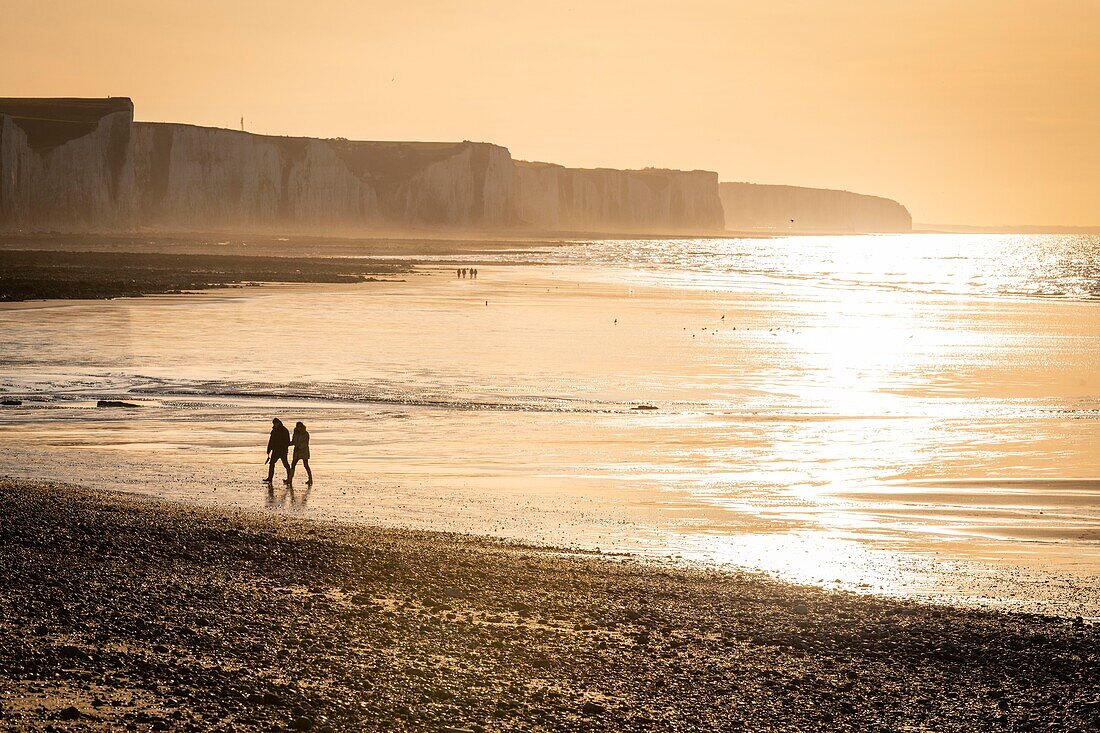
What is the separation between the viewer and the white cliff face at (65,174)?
122 metres

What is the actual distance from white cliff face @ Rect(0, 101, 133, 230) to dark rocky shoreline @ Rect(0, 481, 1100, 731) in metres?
122

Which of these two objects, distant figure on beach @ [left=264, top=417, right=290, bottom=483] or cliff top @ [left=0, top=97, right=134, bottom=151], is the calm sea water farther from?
cliff top @ [left=0, top=97, right=134, bottom=151]

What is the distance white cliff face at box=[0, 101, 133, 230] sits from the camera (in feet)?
399

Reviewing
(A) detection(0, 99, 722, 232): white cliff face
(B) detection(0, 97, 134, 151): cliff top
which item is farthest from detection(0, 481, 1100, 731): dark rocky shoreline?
(B) detection(0, 97, 134, 151): cliff top

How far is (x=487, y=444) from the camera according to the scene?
19469 mm

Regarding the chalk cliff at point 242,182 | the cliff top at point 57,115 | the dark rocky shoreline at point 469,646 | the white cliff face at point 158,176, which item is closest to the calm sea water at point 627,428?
the dark rocky shoreline at point 469,646

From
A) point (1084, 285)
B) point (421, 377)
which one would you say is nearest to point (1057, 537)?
point (421, 377)

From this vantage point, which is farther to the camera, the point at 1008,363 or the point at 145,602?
the point at 1008,363

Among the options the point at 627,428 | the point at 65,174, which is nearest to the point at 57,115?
the point at 65,174

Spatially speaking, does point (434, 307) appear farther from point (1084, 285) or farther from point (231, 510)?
point (1084, 285)

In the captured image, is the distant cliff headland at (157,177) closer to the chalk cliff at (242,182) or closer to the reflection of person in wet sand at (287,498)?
the chalk cliff at (242,182)

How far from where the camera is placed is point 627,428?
2131cm

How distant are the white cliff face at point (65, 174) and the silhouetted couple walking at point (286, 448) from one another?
117 metres

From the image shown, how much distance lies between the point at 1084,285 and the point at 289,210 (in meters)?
126
